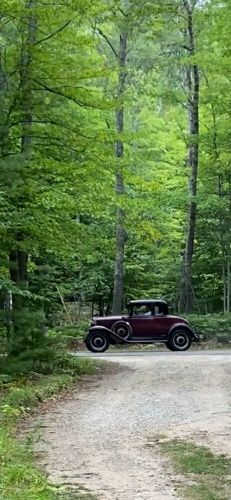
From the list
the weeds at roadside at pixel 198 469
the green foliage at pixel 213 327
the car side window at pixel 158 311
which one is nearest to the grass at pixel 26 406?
the weeds at roadside at pixel 198 469

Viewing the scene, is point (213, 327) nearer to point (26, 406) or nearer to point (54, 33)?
point (54, 33)

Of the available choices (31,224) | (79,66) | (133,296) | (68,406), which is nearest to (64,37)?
(79,66)

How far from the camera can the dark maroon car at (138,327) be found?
61.4 feet

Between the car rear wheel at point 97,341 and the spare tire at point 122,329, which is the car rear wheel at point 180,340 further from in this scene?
the car rear wheel at point 97,341

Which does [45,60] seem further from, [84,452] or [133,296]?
[133,296]

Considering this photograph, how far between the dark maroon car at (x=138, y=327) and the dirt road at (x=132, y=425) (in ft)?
10.2

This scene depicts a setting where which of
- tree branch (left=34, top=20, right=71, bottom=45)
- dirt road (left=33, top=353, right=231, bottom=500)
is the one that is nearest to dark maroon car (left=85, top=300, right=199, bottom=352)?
dirt road (left=33, top=353, right=231, bottom=500)

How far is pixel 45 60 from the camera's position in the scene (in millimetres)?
12969

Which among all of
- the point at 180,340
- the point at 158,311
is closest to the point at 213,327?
the point at 180,340

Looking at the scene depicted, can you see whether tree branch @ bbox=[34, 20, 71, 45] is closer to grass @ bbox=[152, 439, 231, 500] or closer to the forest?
the forest

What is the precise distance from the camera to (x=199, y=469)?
6.79 meters

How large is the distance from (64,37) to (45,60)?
897 millimetres

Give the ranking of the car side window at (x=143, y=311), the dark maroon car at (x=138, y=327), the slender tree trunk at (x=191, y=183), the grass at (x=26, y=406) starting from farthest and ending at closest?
the slender tree trunk at (x=191, y=183)
the car side window at (x=143, y=311)
the dark maroon car at (x=138, y=327)
the grass at (x=26, y=406)

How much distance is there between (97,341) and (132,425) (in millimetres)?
9736
